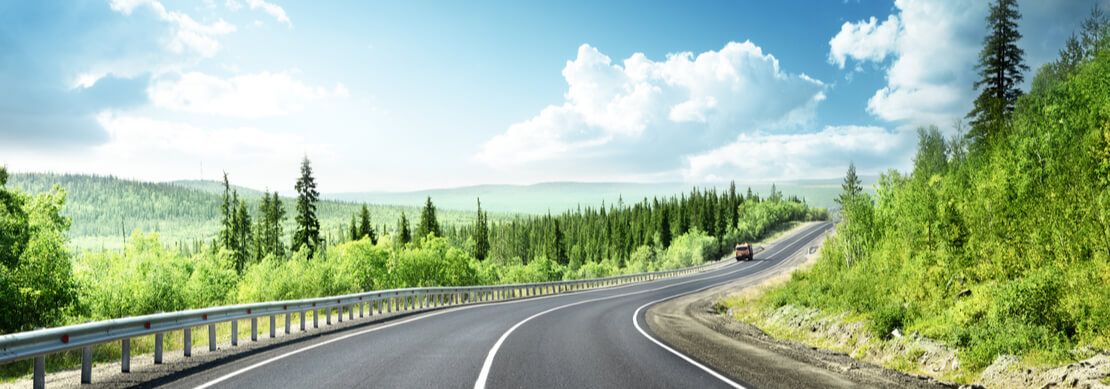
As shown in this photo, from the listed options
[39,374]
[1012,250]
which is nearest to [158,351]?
[39,374]

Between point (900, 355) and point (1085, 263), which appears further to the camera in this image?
point (900, 355)

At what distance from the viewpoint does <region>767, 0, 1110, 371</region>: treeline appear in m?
9.76

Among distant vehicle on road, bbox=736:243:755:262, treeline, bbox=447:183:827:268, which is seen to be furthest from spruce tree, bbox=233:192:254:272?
distant vehicle on road, bbox=736:243:755:262

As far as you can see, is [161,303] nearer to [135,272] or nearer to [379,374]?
[135,272]

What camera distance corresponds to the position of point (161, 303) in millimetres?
29625

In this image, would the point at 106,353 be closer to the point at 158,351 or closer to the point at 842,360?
the point at 158,351

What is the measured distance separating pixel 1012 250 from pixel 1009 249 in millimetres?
111

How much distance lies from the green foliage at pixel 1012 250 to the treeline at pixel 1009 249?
2cm

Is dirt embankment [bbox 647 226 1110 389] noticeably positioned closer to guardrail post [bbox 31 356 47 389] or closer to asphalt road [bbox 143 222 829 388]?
asphalt road [bbox 143 222 829 388]

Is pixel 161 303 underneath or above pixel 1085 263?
underneath

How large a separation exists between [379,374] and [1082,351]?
998cm

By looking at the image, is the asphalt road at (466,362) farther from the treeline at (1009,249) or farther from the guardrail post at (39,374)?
the treeline at (1009,249)

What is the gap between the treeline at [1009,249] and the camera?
32.0 feet

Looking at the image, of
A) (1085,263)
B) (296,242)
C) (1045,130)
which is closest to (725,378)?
(1085,263)
